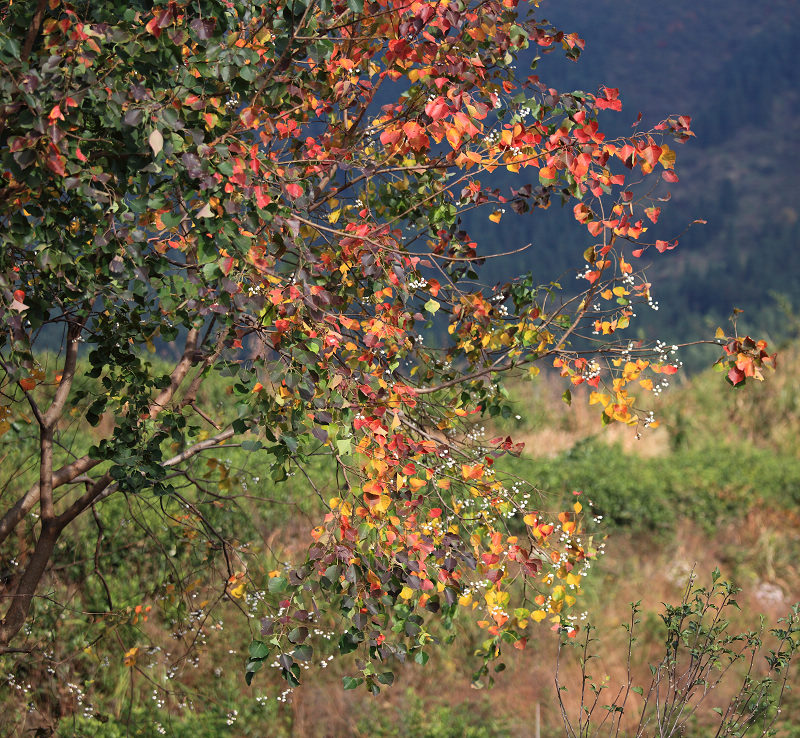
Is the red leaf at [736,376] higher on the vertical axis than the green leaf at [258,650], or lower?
higher

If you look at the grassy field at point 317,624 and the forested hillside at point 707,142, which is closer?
the grassy field at point 317,624

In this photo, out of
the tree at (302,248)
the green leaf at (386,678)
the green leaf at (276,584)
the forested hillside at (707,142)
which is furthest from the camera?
the forested hillside at (707,142)

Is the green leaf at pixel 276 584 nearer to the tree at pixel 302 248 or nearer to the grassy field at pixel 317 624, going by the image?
the tree at pixel 302 248

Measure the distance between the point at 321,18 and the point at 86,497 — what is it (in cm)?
196

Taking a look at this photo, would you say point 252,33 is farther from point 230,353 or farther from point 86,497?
point 86,497

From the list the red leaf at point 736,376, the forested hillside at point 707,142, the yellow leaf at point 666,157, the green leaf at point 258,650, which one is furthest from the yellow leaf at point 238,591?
the forested hillside at point 707,142

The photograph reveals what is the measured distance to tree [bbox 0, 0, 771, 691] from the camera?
2.00 m

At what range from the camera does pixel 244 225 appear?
2182mm

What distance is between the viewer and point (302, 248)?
2.20 m

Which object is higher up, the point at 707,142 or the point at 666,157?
the point at 707,142

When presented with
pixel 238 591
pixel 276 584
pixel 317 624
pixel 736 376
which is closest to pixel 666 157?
pixel 736 376

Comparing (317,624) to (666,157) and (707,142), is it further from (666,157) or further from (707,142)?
(707,142)

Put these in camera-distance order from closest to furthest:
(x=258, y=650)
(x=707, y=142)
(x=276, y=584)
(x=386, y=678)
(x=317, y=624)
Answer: (x=258, y=650) < (x=276, y=584) < (x=386, y=678) < (x=317, y=624) < (x=707, y=142)

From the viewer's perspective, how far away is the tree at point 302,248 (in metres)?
2.00
